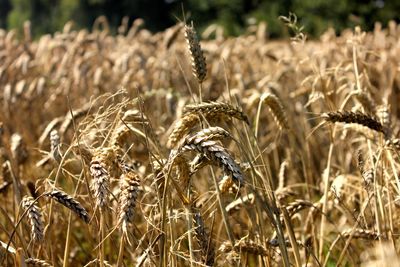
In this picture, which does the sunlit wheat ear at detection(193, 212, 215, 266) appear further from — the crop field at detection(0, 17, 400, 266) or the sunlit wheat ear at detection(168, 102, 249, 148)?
the sunlit wheat ear at detection(168, 102, 249, 148)

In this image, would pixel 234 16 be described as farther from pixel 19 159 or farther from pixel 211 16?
pixel 19 159

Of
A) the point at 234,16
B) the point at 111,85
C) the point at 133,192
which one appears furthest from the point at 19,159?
the point at 234,16

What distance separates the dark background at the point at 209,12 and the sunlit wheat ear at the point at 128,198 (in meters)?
18.3

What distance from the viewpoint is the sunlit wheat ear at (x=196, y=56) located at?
193 cm

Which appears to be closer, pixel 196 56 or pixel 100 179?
pixel 100 179

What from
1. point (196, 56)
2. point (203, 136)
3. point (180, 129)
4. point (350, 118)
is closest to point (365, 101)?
point (350, 118)

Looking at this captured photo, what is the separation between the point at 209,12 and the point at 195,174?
36.1m

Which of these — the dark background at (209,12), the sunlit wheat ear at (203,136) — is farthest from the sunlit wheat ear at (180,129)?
the dark background at (209,12)

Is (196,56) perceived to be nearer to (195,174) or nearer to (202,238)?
(202,238)

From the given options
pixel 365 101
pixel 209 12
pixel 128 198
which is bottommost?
pixel 209 12

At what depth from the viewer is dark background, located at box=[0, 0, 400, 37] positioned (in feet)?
96.9

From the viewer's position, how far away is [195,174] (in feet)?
12.5

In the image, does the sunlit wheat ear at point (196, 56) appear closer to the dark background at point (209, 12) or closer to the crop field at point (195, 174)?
the crop field at point (195, 174)

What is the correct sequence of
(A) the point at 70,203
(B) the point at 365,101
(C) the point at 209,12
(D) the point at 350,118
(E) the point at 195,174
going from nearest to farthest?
(A) the point at 70,203 < (D) the point at 350,118 < (B) the point at 365,101 < (E) the point at 195,174 < (C) the point at 209,12
